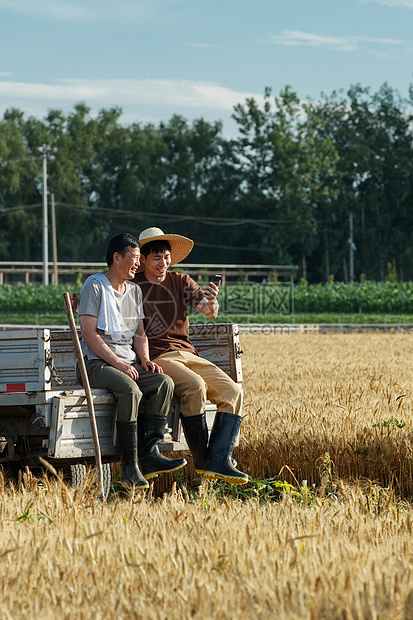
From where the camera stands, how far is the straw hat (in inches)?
250

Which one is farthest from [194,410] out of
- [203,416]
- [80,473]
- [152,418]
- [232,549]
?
[232,549]

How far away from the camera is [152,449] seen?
575cm

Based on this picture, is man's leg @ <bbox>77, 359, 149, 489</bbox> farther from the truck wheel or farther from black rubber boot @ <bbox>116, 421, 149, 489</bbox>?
the truck wheel

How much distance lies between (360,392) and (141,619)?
22.7ft

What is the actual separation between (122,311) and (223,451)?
1350 mm

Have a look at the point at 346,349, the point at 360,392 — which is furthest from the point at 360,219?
the point at 360,392

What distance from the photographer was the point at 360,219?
3450 inches

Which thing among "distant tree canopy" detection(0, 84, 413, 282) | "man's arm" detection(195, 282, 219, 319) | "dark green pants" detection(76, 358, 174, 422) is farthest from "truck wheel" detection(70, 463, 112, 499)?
"distant tree canopy" detection(0, 84, 413, 282)

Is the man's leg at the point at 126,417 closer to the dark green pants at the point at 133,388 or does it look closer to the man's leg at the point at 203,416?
the dark green pants at the point at 133,388

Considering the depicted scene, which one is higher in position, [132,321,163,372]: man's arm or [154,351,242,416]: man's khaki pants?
[132,321,163,372]: man's arm

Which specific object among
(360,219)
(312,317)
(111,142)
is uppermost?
(111,142)

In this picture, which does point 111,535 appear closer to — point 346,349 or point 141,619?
point 141,619

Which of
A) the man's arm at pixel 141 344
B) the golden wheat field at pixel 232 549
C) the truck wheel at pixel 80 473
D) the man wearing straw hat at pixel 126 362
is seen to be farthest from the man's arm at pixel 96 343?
the golden wheat field at pixel 232 549

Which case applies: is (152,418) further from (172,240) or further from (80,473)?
(172,240)
